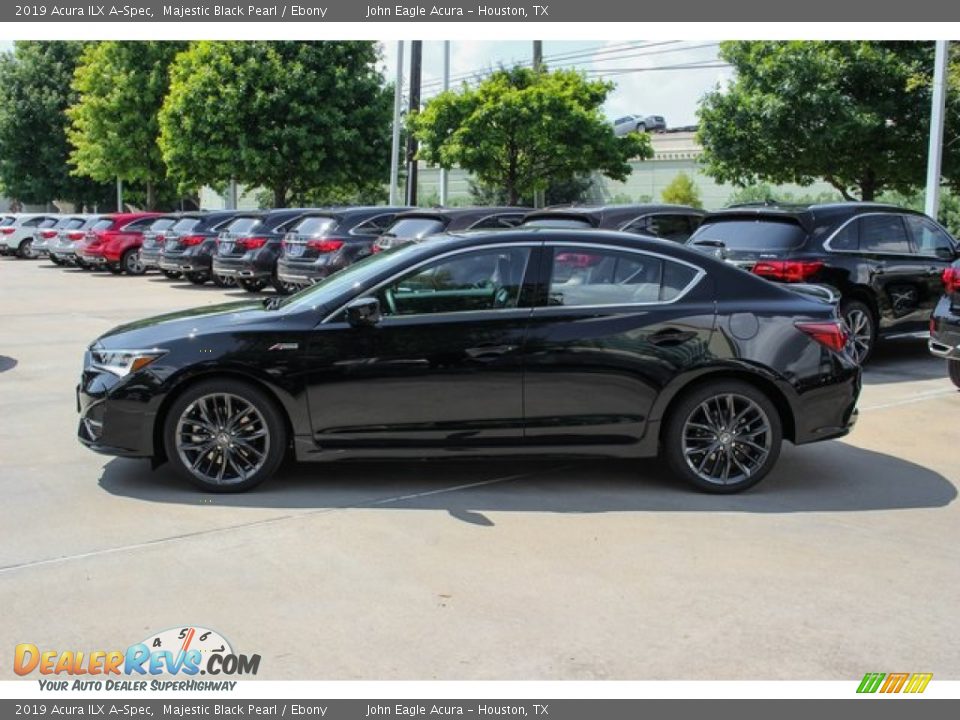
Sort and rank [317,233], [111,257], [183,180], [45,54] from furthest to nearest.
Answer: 1. [45,54]
2. [183,180]
3. [111,257]
4. [317,233]

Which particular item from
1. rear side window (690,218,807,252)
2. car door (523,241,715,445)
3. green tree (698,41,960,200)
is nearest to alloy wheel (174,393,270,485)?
car door (523,241,715,445)

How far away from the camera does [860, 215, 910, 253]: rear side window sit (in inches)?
433

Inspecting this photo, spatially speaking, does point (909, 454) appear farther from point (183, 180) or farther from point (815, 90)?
point (183, 180)

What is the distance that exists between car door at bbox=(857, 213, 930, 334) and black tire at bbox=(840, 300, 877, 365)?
144 mm

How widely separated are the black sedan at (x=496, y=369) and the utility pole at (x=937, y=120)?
10.4m

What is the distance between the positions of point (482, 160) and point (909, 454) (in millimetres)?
16942

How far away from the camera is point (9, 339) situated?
13523mm

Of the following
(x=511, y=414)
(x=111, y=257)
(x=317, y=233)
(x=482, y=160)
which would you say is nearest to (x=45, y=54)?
(x=111, y=257)

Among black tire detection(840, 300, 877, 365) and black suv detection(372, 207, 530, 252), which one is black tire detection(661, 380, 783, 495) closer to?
black tire detection(840, 300, 877, 365)

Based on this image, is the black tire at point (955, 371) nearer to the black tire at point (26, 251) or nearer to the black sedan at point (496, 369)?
the black sedan at point (496, 369)

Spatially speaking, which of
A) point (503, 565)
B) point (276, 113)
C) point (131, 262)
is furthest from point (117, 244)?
point (503, 565)

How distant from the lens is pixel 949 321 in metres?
9.13

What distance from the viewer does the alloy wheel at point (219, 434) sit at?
6152mm

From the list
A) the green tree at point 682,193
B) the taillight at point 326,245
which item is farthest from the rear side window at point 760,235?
the green tree at point 682,193
